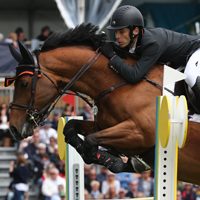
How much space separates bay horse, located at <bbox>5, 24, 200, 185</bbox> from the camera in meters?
5.62

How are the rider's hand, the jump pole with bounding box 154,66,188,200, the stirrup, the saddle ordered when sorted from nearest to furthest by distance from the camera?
the jump pole with bounding box 154,66,188,200 → the saddle → the rider's hand → the stirrup

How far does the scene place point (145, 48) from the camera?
18.3ft

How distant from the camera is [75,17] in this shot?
13.3m

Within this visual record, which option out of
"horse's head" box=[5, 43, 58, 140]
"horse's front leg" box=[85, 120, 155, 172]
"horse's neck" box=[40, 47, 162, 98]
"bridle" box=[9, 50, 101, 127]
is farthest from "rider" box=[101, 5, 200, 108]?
"horse's head" box=[5, 43, 58, 140]

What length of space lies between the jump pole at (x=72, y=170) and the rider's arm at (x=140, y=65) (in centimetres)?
96

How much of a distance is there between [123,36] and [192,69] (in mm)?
653

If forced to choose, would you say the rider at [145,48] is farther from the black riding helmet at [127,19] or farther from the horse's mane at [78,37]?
the horse's mane at [78,37]

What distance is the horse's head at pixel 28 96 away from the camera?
18.8ft

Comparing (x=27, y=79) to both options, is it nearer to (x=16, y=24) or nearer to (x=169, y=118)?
(x=169, y=118)

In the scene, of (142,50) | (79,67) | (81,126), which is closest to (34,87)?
(79,67)

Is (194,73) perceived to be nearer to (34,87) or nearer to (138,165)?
(138,165)

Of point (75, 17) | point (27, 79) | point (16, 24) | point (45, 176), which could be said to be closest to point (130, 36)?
point (27, 79)

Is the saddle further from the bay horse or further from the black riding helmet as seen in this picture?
the black riding helmet

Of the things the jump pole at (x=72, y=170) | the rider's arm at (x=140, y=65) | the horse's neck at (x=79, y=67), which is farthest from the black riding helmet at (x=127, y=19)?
the jump pole at (x=72, y=170)
